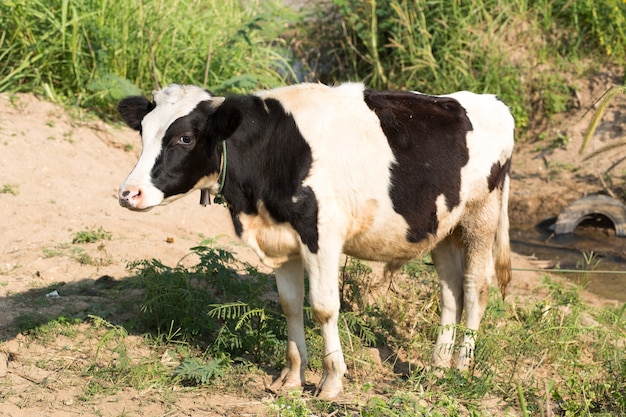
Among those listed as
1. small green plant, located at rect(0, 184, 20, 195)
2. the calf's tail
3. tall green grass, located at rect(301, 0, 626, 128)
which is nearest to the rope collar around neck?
the calf's tail

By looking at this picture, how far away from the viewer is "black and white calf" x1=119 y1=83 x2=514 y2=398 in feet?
16.9

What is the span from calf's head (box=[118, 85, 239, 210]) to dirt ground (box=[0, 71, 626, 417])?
1.21m

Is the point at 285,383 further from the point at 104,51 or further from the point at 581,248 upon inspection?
the point at 104,51

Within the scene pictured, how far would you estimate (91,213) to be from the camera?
8211 millimetres

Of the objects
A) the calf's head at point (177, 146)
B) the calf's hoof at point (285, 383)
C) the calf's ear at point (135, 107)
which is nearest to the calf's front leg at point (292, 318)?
the calf's hoof at point (285, 383)

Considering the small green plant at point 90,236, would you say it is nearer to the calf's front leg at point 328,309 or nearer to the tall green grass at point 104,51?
the tall green grass at point 104,51

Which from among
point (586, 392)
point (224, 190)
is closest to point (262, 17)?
point (224, 190)

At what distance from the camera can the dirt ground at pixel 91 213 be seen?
5207 millimetres

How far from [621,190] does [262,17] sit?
4518 mm

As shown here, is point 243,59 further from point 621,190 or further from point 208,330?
point 208,330

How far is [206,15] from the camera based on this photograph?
11.2 metres

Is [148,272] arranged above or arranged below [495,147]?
below

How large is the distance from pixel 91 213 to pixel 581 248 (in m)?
5.09

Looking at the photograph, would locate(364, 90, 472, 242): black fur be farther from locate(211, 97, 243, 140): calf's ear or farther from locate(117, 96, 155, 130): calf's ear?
locate(117, 96, 155, 130): calf's ear
